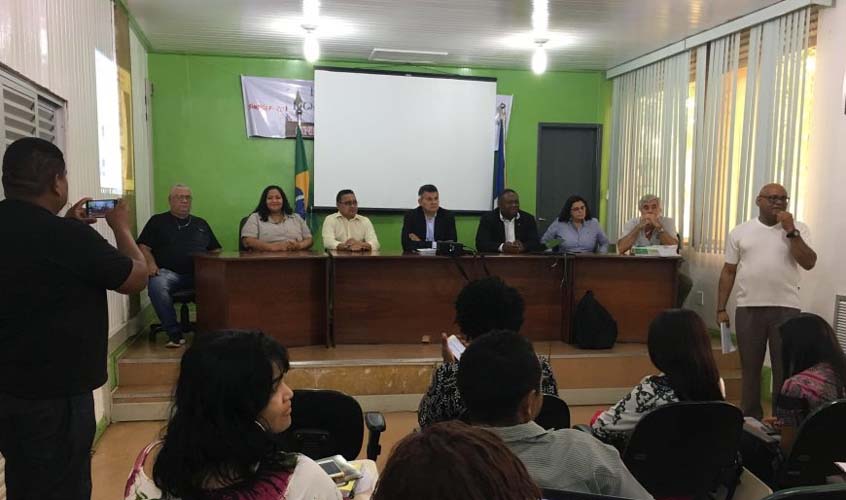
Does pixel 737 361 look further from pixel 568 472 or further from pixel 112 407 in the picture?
pixel 112 407

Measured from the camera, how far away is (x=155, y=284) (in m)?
4.64

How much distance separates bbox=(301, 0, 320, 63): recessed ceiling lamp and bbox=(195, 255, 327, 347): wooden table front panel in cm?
198

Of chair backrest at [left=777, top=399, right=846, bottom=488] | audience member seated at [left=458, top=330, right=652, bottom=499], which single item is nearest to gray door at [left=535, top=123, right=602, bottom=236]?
chair backrest at [left=777, top=399, right=846, bottom=488]

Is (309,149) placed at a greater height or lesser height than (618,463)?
greater

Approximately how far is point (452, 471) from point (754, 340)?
370 centimetres

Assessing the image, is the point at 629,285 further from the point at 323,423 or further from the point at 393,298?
the point at 323,423

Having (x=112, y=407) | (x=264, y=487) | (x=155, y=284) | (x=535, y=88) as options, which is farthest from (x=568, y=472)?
(x=535, y=88)

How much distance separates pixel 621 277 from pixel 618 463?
3.63 meters

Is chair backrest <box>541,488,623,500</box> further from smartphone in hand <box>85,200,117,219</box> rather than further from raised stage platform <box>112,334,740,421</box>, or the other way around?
raised stage platform <box>112,334,740,421</box>

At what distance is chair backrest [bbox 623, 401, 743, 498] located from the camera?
1875 mm

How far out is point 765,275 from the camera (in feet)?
12.2

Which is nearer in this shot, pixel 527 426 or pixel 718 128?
pixel 527 426

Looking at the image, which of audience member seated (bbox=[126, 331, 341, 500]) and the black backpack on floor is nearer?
audience member seated (bbox=[126, 331, 341, 500])

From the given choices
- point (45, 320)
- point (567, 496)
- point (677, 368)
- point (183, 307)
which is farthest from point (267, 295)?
point (567, 496)
